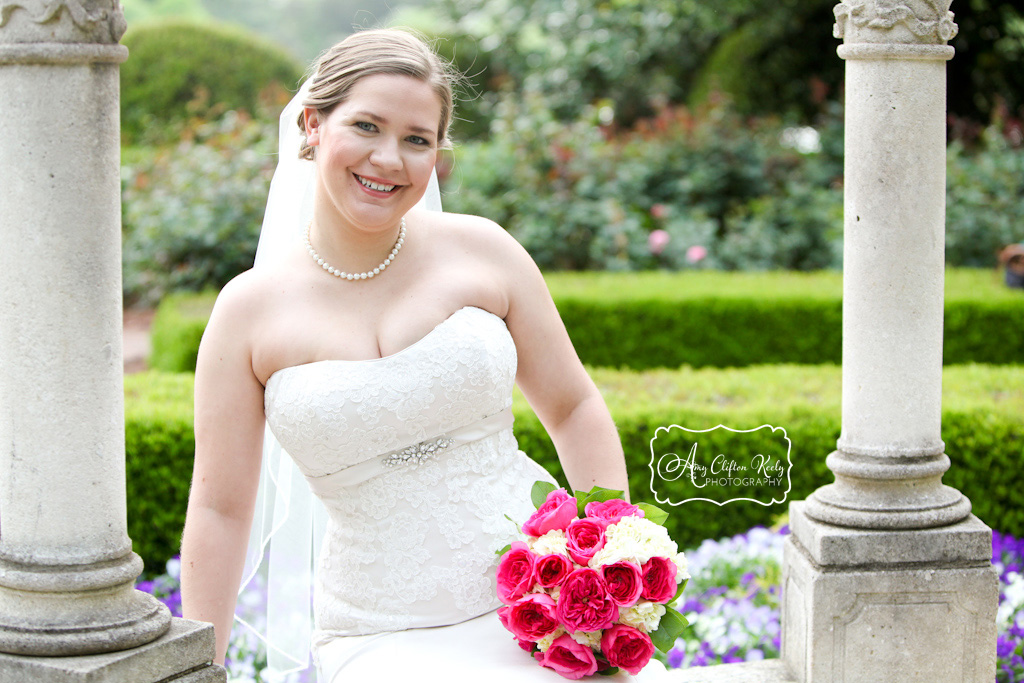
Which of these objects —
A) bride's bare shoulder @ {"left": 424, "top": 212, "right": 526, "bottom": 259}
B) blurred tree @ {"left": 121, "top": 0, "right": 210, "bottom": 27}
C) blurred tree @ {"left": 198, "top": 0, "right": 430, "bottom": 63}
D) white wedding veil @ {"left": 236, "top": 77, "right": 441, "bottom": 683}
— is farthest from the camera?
blurred tree @ {"left": 198, "top": 0, "right": 430, "bottom": 63}

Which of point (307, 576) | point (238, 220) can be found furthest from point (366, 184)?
point (238, 220)

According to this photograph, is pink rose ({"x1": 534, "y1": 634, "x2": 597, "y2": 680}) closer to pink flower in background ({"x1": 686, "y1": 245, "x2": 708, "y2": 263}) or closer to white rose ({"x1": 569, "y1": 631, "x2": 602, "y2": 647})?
white rose ({"x1": 569, "y1": 631, "x2": 602, "y2": 647})

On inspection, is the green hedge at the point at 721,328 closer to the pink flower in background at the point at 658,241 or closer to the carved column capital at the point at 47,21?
the pink flower in background at the point at 658,241

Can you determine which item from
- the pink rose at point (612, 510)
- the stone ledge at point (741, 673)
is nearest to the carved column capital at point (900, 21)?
the pink rose at point (612, 510)

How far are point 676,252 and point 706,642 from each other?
5.47 meters

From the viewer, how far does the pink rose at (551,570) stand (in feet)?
7.59

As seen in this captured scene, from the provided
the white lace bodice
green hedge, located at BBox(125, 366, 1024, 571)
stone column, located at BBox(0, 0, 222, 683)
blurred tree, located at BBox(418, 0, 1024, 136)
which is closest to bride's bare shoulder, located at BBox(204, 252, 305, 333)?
the white lace bodice

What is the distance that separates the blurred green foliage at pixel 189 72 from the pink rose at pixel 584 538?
10.9 meters

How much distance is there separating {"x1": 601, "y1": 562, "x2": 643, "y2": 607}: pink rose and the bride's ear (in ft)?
3.87

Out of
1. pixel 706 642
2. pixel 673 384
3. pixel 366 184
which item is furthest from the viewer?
pixel 673 384

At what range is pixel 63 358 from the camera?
2285 millimetres

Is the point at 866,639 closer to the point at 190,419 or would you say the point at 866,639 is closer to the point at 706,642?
the point at 706,642

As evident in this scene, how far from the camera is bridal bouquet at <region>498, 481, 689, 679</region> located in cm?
229

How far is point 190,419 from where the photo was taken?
4914 millimetres
